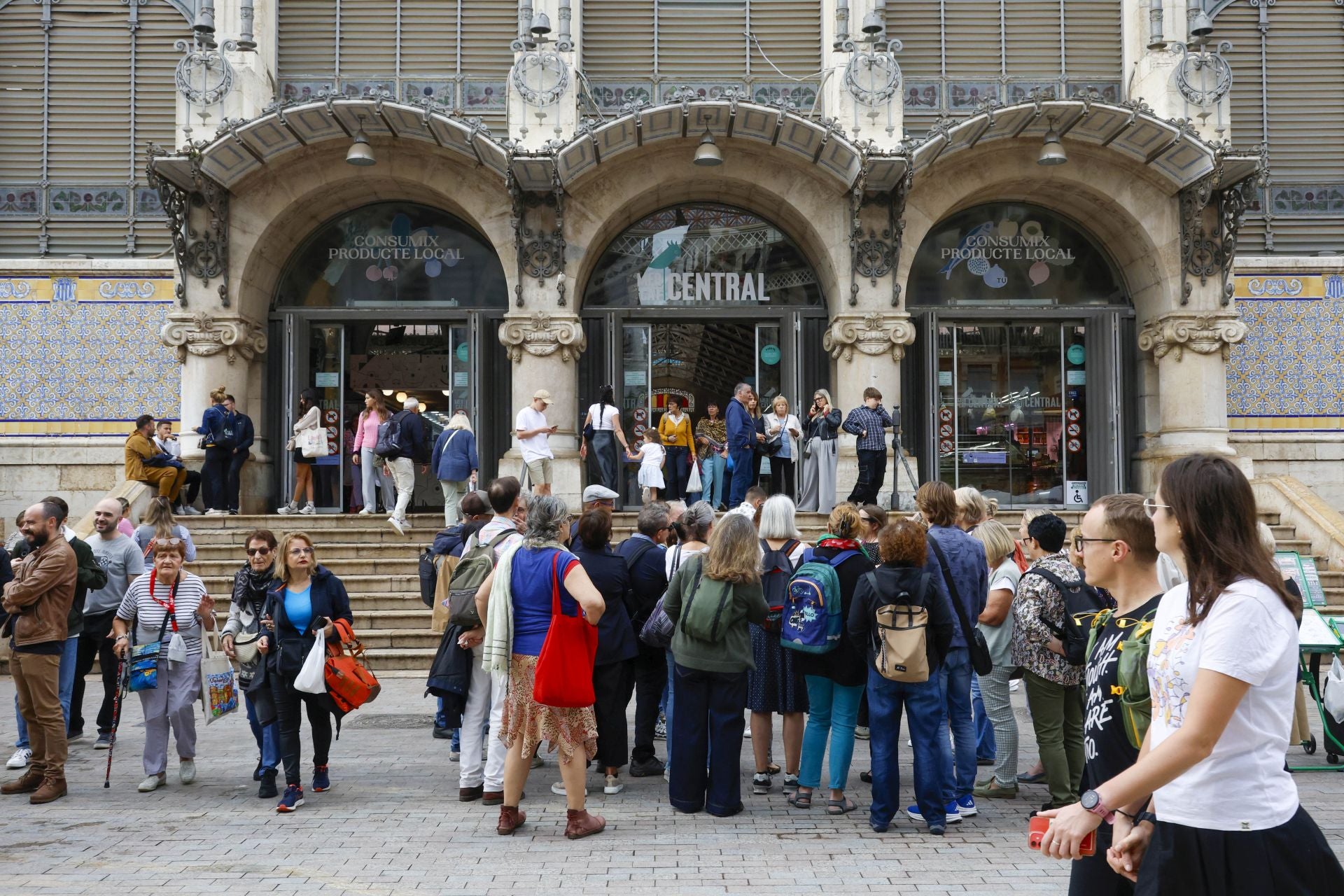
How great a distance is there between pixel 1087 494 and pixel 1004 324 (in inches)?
114

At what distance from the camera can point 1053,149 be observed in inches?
651

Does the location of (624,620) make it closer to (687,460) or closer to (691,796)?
(691,796)

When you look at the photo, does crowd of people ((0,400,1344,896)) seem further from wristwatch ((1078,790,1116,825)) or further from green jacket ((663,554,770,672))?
wristwatch ((1078,790,1116,825))

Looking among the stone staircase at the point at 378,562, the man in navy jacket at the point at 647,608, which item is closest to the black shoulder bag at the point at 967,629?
the man in navy jacket at the point at 647,608

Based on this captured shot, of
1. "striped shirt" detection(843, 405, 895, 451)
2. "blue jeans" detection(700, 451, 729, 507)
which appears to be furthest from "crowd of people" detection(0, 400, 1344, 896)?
"blue jeans" detection(700, 451, 729, 507)

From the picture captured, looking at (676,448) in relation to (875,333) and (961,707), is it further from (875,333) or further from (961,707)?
(961,707)

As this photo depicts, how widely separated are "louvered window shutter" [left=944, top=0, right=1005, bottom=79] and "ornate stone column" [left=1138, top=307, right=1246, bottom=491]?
4568mm

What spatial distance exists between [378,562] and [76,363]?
6796 mm

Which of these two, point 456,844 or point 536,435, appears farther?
point 536,435

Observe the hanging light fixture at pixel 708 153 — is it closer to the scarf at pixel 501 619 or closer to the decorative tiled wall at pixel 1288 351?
the decorative tiled wall at pixel 1288 351

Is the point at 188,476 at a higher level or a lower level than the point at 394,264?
lower

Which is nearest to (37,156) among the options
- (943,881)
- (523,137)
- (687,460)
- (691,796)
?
(523,137)

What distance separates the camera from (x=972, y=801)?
7.02 metres

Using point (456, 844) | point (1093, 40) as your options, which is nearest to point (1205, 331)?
point (1093, 40)
